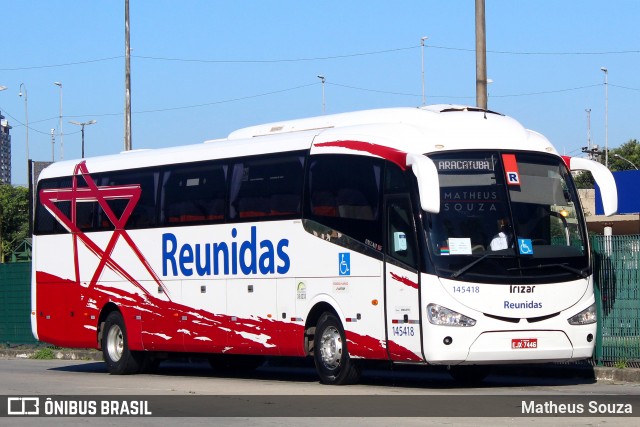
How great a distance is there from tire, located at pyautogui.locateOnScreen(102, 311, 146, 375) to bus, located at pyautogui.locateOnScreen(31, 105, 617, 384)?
0.04 metres

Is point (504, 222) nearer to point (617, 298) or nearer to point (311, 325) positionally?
point (617, 298)

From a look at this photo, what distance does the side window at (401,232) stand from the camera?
16.2m

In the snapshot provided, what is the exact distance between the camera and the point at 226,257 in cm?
1984

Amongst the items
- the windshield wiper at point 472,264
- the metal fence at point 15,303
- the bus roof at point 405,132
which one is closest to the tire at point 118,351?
the bus roof at point 405,132

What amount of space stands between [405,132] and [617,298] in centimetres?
430

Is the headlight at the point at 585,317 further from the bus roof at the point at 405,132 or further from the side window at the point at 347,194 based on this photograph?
the side window at the point at 347,194

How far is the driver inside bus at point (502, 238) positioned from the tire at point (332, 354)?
2.72m

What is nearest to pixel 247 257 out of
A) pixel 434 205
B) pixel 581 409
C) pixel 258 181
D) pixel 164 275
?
pixel 258 181

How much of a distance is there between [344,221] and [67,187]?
8367 mm

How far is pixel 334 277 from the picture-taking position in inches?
695

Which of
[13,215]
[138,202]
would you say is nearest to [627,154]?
[13,215]

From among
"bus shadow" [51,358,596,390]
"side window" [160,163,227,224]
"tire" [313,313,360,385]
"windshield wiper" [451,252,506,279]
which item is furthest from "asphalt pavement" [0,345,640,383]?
"side window" [160,163,227,224]

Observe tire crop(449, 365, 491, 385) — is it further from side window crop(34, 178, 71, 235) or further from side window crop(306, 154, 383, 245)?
side window crop(34, 178, 71, 235)

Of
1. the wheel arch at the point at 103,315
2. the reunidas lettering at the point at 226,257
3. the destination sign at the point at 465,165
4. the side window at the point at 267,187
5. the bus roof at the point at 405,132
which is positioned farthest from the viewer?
the wheel arch at the point at 103,315
